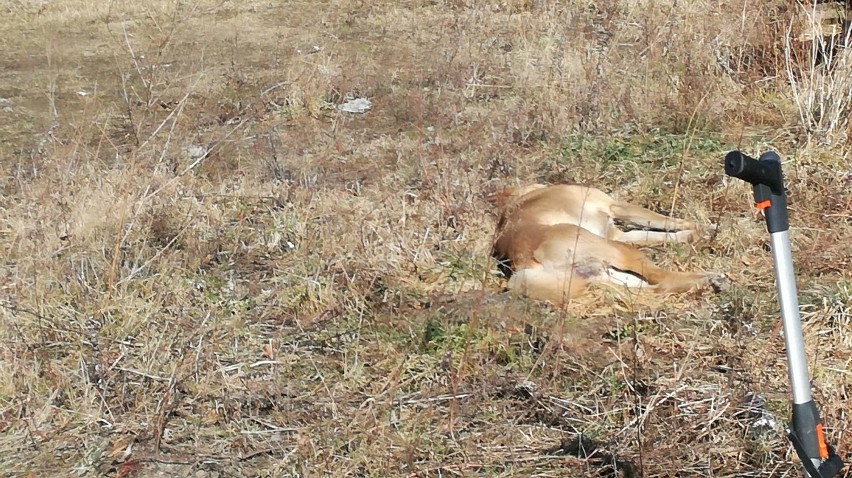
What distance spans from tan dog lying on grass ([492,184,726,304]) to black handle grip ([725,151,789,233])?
73.6 inches

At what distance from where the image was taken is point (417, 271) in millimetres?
4477

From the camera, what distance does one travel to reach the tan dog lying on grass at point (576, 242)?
422cm

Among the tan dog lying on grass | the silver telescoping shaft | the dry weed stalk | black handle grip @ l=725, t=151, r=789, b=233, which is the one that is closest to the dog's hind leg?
the tan dog lying on grass

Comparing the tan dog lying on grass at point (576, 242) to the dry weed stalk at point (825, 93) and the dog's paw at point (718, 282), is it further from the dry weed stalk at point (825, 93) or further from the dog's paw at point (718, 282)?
the dry weed stalk at point (825, 93)

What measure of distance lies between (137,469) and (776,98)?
5.13 metres

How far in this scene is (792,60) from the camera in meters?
6.36

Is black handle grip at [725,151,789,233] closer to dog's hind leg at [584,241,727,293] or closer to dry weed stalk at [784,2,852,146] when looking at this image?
dog's hind leg at [584,241,727,293]

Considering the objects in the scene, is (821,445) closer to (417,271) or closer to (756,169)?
(756,169)

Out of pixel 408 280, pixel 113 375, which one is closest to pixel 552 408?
pixel 408 280

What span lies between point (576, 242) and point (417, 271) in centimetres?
90

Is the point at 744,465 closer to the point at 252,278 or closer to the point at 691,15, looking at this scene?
A: the point at 252,278

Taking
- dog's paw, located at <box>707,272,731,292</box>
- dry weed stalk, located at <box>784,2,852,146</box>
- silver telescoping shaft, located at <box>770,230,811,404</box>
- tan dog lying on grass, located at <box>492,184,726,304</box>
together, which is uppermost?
silver telescoping shaft, located at <box>770,230,811,404</box>

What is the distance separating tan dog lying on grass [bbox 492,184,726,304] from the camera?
422cm

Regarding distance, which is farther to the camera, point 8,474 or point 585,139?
point 585,139
